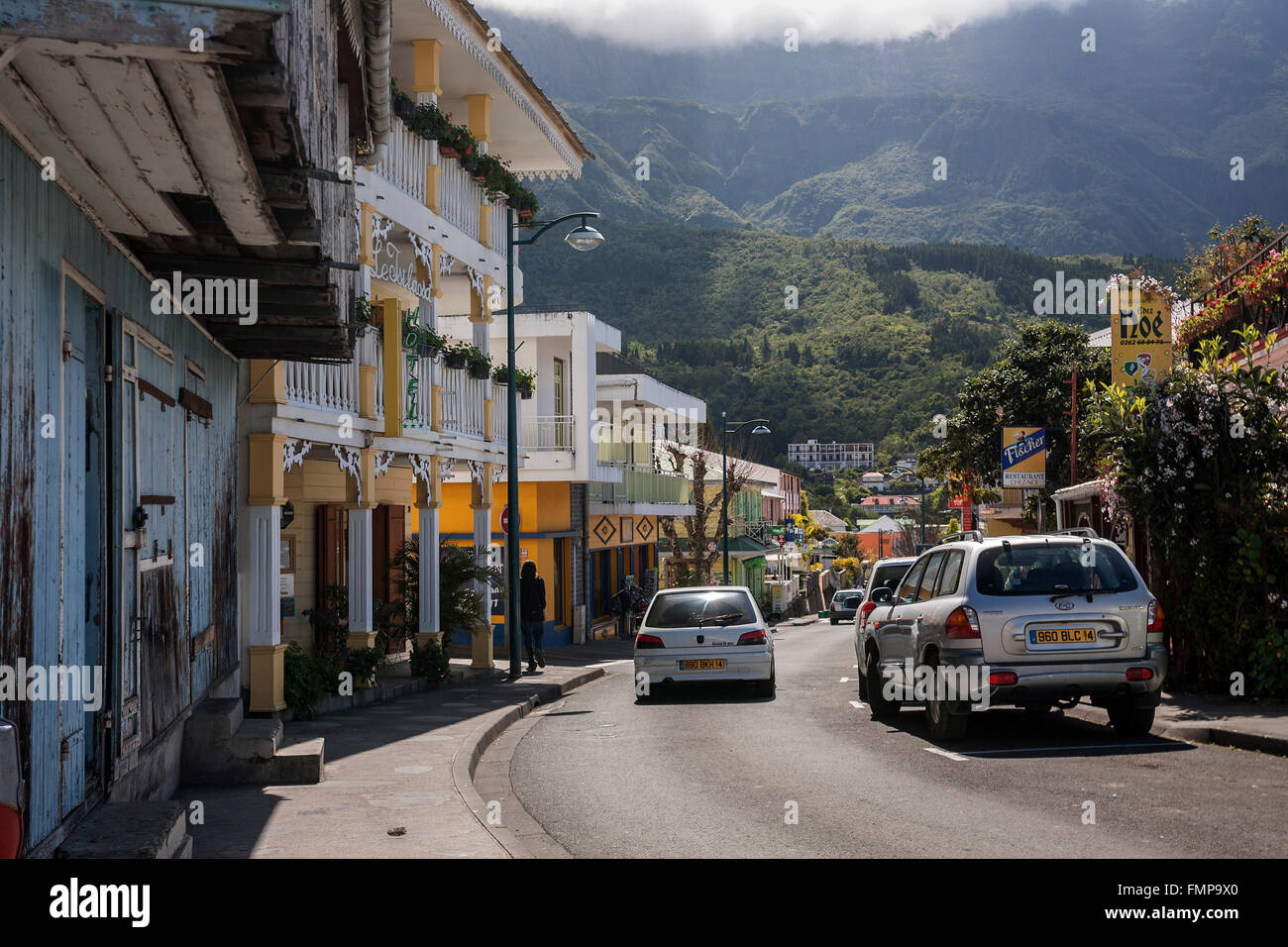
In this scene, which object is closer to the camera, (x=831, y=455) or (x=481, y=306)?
(x=481, y=306)

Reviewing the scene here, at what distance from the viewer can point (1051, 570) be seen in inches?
439

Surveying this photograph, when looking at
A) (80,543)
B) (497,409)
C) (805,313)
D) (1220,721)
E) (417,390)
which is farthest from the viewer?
(805,313)

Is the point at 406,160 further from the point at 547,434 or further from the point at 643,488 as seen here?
the point at 643,488

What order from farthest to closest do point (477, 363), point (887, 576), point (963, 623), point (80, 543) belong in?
1. point (477, 363)
2. point (887, 576)
3. point (963, 623)
4. point (80, 543)

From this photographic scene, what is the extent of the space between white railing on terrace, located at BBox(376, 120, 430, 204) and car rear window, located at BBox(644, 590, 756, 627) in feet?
22.0

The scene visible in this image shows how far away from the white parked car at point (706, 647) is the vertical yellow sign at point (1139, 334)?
573 cm

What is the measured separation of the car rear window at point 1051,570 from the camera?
1098 cm

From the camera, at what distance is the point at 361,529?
17.6 metres

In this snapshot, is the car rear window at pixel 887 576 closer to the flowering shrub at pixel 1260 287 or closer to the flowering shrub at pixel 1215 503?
the flowering shrub at pixel 1260 287

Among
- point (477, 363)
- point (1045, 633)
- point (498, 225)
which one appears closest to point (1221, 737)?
point (1045, 633)

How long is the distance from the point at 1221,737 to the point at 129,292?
28.9 ft

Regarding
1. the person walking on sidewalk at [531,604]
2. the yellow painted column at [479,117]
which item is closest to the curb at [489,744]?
the person walking on sidewalk at [531,604]

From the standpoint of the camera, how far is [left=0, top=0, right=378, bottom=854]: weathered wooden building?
4750mm

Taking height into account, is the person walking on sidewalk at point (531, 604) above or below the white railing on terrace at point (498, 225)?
below
